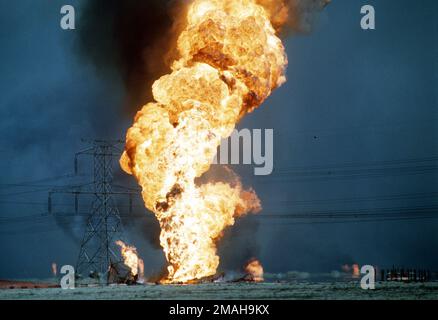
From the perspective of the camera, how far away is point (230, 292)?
299 ft

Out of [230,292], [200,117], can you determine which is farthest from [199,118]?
[230,292]

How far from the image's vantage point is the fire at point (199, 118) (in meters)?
101

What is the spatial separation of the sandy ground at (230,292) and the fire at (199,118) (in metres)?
5.30

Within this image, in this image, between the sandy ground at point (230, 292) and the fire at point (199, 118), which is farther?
the fire at point (199, 118)

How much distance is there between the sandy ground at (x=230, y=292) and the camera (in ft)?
284

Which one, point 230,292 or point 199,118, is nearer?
point 230,292

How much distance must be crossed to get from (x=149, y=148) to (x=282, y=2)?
23323 mm

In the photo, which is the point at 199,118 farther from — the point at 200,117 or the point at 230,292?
the point at 230,292

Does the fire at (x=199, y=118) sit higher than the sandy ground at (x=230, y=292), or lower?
higher

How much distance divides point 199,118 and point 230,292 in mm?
21022

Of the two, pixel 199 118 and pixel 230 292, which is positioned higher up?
pixel 199 118
